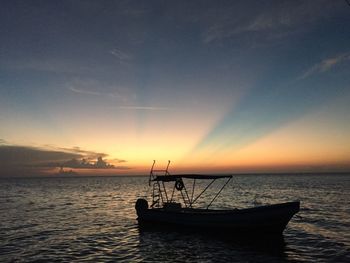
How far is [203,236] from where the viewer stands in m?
25.6

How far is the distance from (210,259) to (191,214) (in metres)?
7.50

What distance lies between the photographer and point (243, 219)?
24.8 meters

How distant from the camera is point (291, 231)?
2791 cm

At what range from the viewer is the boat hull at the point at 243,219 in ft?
77.8

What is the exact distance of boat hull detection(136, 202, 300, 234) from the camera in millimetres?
23719

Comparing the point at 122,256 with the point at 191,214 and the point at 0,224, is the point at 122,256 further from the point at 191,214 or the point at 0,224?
the point at 0,224

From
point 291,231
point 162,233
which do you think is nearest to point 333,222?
point 291,231

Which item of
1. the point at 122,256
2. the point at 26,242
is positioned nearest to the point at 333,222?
the point at 122,256

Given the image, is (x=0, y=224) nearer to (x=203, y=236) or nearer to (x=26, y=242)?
(x=26, y=242)

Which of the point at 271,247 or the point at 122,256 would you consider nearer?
the point at 122,256

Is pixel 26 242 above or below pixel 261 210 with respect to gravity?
below

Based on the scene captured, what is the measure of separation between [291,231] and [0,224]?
32.3 m

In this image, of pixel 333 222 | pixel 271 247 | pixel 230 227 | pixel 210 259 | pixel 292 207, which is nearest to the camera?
pixel 210 259

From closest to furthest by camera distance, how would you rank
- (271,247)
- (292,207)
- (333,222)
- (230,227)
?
(271,247)
(292,207)
(230,227)
(333,222)
